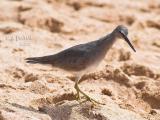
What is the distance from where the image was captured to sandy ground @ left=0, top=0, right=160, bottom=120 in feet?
17.4

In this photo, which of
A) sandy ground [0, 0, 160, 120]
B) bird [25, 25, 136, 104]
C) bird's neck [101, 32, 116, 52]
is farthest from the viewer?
bird's neck [101, 32, 116, 52]

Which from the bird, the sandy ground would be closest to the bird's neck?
the bird

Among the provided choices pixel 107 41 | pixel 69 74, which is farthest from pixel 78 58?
pixel 69 74

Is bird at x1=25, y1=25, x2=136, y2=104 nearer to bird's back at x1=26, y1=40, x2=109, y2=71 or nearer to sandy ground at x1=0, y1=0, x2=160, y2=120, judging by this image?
bird's back at x1=26, y1=40, x2=109, y2=71

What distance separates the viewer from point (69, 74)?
6.29 meters

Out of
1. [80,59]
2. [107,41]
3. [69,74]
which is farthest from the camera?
[69,74]

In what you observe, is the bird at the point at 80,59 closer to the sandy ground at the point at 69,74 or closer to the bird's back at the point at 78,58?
the bird's back at the point at 78,58

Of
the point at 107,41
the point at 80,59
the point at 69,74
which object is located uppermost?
the point at 107,41

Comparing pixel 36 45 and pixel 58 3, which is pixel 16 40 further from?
pixel 58 3

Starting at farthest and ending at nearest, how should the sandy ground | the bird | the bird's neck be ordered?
the bird's neck, the bird, the sandy ground

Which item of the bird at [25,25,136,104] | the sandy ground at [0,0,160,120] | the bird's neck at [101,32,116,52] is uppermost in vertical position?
the bird's neck at [101,32,116,52]

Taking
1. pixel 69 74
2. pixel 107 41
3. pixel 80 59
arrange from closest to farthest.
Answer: pixel 80 59 < pixel 107 41 < pixel 69 74

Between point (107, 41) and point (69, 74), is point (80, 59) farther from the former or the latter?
point (69, 74)

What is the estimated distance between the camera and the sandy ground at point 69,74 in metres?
5.29
